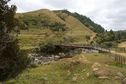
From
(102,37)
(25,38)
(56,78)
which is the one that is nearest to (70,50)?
(102,37)

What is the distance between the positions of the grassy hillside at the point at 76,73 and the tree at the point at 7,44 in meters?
10.6

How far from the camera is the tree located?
2895 centimetres

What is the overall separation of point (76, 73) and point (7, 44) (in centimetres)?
2006

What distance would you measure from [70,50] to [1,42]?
99158 mm

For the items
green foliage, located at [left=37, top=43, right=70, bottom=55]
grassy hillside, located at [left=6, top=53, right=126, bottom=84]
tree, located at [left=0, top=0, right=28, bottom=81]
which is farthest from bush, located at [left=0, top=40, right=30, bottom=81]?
green foliage, located at [left=37, top=43, right=70, bottom=55]

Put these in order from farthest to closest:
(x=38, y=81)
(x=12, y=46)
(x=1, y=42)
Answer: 1. (x=38, y=81)
2. (x=12, y=46)
3. (x=1, y=42)

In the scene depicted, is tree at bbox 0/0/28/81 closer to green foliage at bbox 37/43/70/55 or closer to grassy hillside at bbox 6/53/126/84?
grassy hillside at bbox 6/53/126/84

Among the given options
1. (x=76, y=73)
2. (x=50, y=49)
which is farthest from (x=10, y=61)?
(x=50, y=49)

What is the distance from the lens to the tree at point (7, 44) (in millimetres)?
28945

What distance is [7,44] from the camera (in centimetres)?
3036

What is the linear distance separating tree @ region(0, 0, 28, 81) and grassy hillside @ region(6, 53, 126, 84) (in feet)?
34.7

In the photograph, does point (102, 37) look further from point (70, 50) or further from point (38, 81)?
point (38, 81)

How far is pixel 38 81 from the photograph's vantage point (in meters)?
46.5

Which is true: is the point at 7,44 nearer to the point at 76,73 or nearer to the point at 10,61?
the point at 10,61
